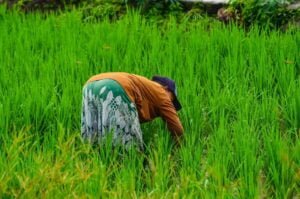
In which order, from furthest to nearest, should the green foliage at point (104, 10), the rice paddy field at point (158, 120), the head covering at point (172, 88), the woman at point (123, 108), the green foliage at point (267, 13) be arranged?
1. the green foliage at point (104, 10)
2. the green foliage at point (267, 13)
3. the head covering at point (172, 88)
4. the woman at point (123, 108)
5. the rice paddy field at point (158, 120)

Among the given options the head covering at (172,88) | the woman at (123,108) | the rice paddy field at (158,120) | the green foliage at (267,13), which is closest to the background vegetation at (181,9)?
the green foliage at (267,13)

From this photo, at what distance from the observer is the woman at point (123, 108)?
3.43m

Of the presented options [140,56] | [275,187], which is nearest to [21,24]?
[140,56]

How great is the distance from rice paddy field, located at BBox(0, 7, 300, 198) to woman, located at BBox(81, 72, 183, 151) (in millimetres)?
86

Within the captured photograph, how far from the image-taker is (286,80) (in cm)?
414

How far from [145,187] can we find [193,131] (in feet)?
1.98

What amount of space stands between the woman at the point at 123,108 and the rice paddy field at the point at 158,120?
0.28ft

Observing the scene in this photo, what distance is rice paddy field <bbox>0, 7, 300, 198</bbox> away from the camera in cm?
294

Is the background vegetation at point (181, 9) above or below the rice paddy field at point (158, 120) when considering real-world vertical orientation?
above

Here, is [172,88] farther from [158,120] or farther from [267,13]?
[267,13]

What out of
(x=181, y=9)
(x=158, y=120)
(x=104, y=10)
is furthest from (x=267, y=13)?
(x=158, y=120)

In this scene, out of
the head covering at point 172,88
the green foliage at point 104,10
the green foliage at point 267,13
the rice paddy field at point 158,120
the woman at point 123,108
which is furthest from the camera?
the green foliage at point 104,10

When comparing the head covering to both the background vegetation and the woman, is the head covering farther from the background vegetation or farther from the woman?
the background vegetation

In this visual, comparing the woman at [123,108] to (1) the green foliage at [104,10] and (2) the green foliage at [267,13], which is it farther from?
(1) the green foliage at [104,10]
